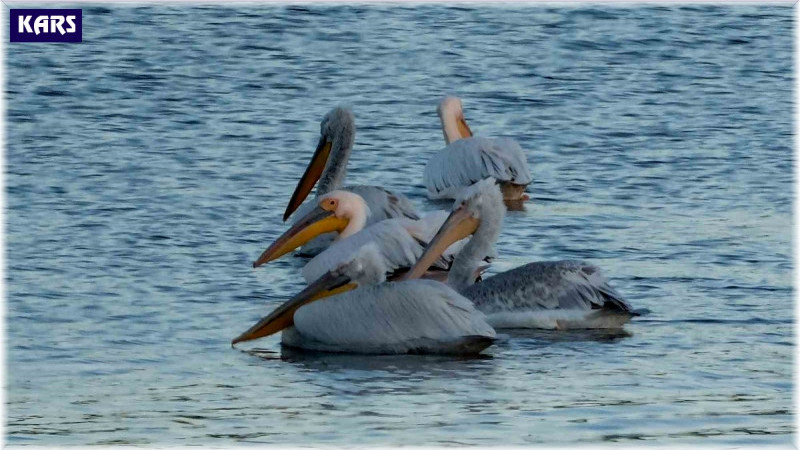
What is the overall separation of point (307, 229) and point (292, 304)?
4.27 feet

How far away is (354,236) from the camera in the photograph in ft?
25.9

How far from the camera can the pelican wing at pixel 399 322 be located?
661 centimetres

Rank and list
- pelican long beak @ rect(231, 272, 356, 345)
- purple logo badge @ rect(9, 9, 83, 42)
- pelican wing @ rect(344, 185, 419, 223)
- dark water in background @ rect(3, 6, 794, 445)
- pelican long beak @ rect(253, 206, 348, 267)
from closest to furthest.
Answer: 1. dark water in background @ rect(3, 6, 794, 445)
2. pelican long beak @ rect(231, 272, 356, 345)
3. pelican long beak @ rect(253, 206, 348, 267)
4. pelican wing @ rect(344, 185, 419, 223)
5. purple logo badge @ rect(9, 9, 83, 42)

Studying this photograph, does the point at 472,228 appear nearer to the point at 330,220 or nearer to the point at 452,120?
the point at 330,220

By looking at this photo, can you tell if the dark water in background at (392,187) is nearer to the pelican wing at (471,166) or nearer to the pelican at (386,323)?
the pelican at (386,323)

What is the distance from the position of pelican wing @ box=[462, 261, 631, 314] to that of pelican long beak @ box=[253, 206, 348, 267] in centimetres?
129

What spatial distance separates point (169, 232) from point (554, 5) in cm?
728

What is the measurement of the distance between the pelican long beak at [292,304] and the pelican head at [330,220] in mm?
1137

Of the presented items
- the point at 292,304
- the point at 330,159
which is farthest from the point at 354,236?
the point at 330,159

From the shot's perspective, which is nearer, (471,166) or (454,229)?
(454,229)

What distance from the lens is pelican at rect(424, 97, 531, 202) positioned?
33.1 feet

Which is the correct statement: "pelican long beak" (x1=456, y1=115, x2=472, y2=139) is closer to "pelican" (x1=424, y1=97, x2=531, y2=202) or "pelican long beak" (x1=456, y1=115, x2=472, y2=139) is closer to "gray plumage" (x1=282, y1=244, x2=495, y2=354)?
"pelican" (x1=424, y1=97, x2=531, y2=202)

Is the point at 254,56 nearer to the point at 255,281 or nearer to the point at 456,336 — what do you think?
the point at 255,281

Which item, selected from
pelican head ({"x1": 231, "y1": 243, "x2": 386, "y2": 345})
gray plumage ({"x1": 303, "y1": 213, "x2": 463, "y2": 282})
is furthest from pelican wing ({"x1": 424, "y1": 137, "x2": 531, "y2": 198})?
pelican head ({"x1": 231, "y1": 243, "x2": 386, "y2": 345})
